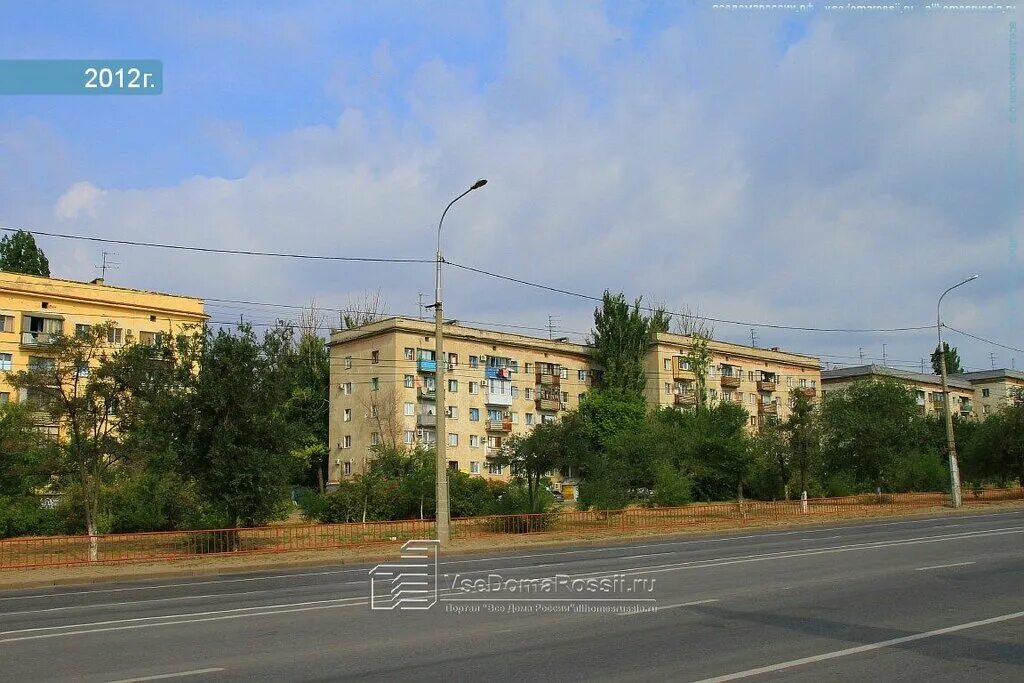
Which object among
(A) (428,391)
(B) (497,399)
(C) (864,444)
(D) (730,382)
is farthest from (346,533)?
(D) (730,382)

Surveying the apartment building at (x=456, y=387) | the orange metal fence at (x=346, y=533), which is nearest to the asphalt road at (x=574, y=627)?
the orange metal fence at (x=346, y=533)

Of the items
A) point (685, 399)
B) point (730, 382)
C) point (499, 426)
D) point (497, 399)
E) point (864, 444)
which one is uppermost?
point (730, 382)

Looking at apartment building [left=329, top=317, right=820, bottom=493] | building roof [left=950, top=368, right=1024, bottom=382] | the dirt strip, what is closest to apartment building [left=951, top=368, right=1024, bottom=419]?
building roof [left=950, top=368, right=1024, bottom=382]

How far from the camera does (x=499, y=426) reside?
74375 mm

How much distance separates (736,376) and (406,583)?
79904 millimetres

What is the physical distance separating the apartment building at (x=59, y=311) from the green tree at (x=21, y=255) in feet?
14.5

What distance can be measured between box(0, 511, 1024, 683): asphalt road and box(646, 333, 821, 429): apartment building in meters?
64.3

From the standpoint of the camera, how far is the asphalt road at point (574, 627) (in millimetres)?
8703

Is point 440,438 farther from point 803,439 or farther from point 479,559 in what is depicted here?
point 803,439

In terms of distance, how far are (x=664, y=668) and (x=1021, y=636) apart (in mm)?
4353

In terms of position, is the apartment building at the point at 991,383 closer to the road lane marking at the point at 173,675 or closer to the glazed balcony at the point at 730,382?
the glazed balcony at the point at 730,382

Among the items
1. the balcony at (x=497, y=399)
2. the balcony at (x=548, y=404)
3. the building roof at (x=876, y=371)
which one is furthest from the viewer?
the building roof at (x=876, y=371)

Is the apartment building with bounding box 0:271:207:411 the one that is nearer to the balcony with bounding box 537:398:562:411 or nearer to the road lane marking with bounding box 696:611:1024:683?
the balcony with bounding box 537:398:562:411

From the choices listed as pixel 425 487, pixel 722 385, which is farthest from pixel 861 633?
pixel 722 385
